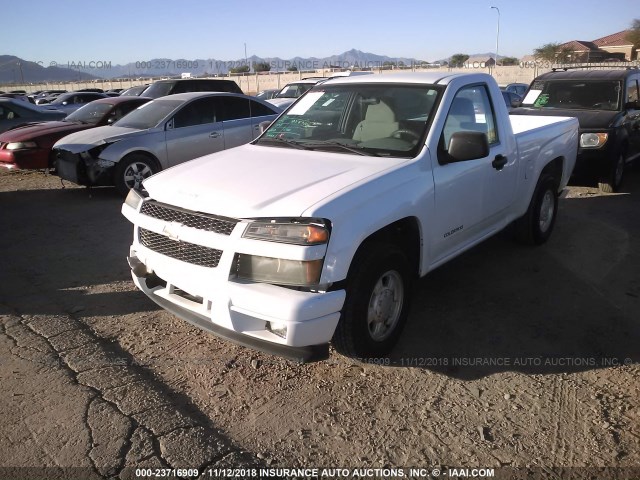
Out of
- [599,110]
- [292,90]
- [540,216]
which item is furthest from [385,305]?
[292,90]

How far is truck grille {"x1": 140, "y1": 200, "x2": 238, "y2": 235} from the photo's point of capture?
3074 millimetres

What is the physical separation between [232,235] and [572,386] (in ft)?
7.50

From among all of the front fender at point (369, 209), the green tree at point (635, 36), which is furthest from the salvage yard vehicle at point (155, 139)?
the green tree at point (635, 36)

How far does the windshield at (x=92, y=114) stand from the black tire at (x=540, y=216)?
8.11 meters

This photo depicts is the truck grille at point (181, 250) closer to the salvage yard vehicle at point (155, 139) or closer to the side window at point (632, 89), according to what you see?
the salvage yard vehicle at point (155, 139)

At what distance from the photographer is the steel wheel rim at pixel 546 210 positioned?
19.1 ft

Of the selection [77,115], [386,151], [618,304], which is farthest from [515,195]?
[77,115]

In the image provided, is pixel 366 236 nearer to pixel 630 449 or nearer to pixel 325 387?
pixel 325 387

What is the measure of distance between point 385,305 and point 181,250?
1.35 m

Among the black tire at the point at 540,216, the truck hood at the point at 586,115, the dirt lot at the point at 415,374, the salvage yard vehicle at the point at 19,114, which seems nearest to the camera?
the dirt lot at the point at 415,374

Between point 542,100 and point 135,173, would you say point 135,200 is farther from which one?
point 542,100

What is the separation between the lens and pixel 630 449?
275 cm

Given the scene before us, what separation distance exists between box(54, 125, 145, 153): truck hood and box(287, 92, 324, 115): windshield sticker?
4411 millimetres

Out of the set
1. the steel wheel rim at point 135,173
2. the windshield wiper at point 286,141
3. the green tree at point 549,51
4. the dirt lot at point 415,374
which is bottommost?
the dirt lot at point 415,374
